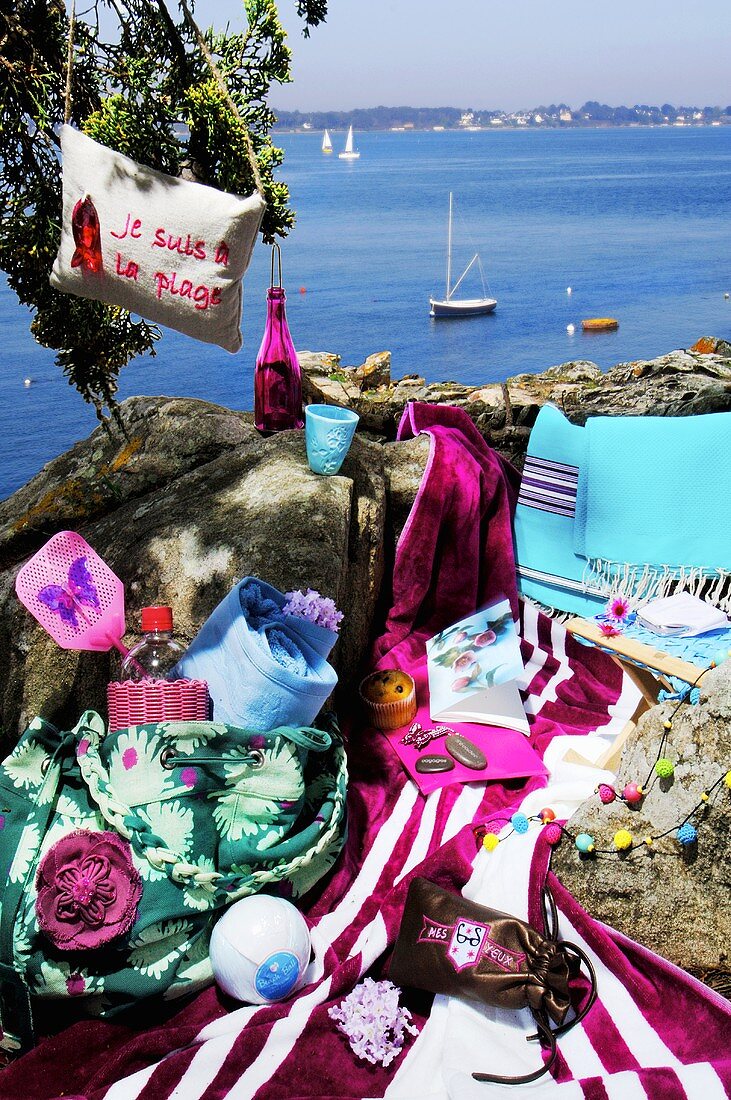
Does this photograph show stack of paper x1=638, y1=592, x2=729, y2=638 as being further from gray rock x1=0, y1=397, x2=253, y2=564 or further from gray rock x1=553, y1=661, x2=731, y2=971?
gray rock x1=0, y1=397, x2=253, y2=564

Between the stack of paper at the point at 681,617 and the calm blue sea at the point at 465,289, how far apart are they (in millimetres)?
11100

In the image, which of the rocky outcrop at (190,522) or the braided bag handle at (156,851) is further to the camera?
the rocky outcrop at (190,522)

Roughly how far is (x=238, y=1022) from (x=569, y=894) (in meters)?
1.05

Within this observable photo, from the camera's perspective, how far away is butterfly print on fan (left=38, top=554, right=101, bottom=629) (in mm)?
3262

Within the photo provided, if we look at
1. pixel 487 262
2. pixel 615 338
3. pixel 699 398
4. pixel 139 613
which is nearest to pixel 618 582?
pixel 699 398

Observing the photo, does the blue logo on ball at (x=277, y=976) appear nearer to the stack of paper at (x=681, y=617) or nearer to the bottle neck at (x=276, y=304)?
the stack of paper at (x=681, y=617)

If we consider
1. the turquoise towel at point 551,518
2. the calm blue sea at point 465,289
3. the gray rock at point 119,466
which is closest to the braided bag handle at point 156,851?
the gray rock at point 119,466

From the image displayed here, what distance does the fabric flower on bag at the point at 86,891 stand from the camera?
8.46 ft

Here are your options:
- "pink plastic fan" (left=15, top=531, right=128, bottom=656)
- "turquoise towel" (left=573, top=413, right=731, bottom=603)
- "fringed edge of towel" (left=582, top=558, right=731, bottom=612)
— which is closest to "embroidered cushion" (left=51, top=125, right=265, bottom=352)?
"pink plastic fan" (left=15, top=531, right=128, bottom=656)

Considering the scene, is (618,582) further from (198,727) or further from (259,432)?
(198,727)

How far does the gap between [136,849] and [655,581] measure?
307 centimetres

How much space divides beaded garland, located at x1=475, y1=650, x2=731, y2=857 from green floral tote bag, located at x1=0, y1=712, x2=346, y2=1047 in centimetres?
63

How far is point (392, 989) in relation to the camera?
8.80 feet

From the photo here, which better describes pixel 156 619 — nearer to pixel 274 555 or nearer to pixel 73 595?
pixel 73 595
